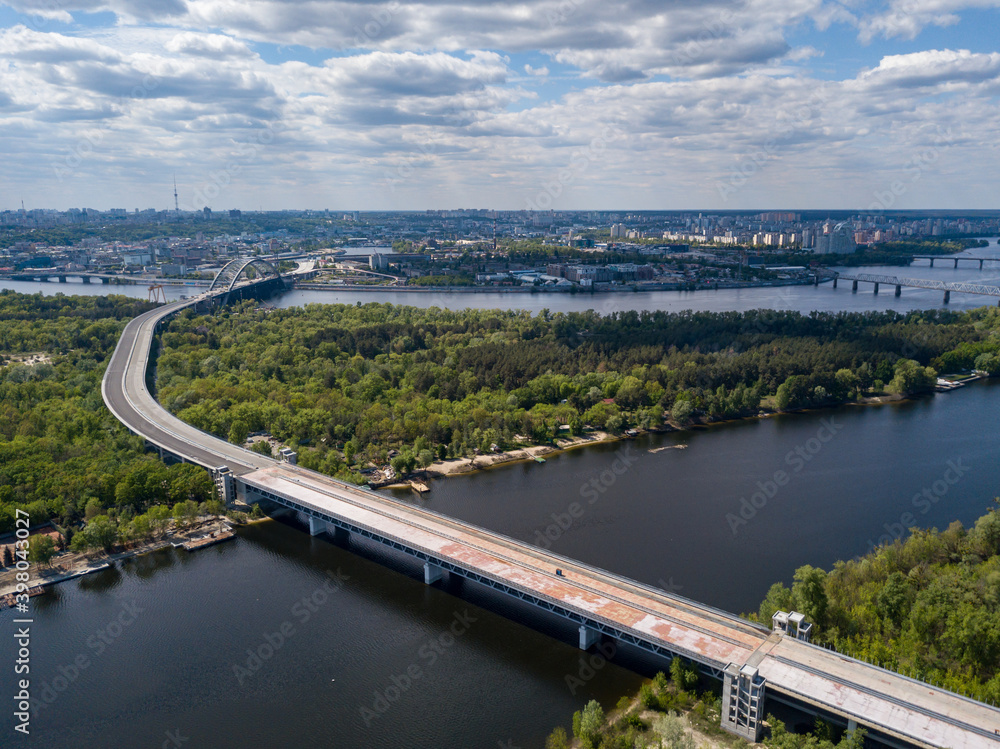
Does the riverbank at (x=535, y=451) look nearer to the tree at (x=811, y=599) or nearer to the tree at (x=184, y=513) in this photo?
the tree at (x=184, y=513)

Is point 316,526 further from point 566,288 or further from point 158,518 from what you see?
point 566,288

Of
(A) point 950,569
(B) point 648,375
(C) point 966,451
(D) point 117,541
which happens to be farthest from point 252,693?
(C) point 966,451

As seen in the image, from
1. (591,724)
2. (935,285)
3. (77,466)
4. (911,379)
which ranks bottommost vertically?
(591,724)

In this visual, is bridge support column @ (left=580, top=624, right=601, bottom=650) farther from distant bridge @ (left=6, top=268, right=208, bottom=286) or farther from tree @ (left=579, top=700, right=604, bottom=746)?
distant bridge @ (left=6, top=268, right=208, bottom=286)

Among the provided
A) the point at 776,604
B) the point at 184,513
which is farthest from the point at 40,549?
the point at 776,604

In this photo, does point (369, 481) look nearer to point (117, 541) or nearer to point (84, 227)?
point (117, 541)

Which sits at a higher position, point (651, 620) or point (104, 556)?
point (651, 620)

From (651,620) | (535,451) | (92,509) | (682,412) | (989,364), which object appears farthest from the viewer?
(989,364)

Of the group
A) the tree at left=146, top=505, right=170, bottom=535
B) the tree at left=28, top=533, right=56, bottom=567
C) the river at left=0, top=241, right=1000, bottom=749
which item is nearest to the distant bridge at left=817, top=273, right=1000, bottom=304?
the river at left=0, top=241, right=1000, bottom=749

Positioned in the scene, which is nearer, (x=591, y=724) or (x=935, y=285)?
(x=591, y=724)
